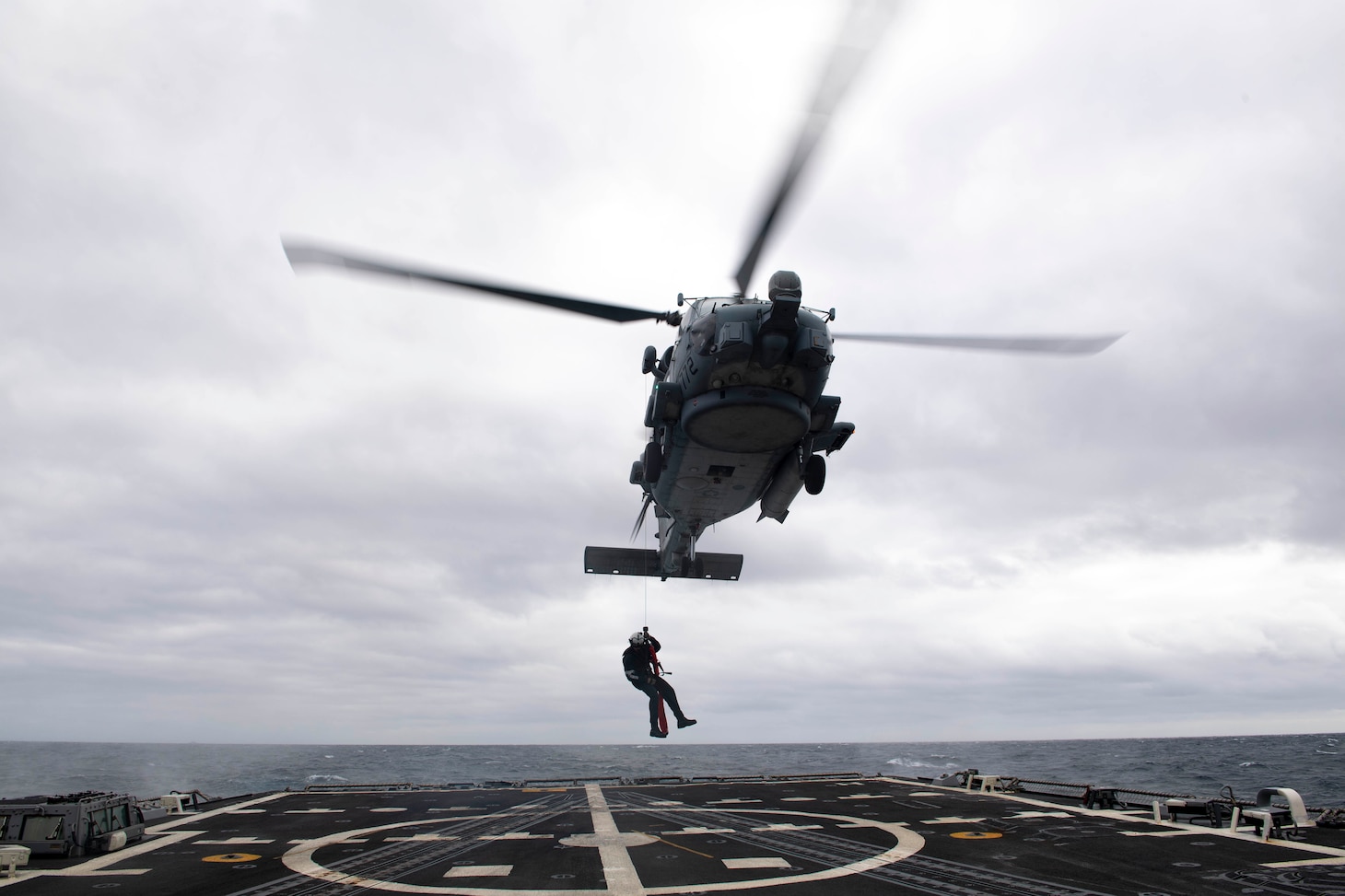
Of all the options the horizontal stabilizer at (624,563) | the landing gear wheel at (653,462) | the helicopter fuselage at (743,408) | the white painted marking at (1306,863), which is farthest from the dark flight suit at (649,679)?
the white painted marking at (1306,863)

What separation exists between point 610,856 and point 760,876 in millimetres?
4501

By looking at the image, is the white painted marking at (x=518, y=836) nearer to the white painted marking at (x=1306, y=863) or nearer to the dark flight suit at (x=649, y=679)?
the dark flight suit at (x=649, y=679)

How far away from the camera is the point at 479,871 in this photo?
18156 mm

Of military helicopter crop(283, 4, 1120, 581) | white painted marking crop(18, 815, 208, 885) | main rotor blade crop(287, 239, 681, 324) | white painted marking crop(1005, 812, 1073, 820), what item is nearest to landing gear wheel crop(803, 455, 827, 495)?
military helicopter crop(283, 4, 1120, 581)

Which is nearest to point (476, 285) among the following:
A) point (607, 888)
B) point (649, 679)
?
point (607, 888)

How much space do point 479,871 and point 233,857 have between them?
7772mm

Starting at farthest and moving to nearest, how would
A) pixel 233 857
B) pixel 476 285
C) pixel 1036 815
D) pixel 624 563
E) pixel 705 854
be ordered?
pixel 624 563 < pixel 1036 815 < pixel 233 857 < pixel 705 854 < pixel 476 285

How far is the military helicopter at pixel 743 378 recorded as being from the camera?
612 inches

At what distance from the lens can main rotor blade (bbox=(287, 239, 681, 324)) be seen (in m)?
12.9

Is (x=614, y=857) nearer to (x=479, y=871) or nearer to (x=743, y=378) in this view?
(x=479, y=871)

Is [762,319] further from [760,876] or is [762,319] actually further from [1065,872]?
[1065,872]

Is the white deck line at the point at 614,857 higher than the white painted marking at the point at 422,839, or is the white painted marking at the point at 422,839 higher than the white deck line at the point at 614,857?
the white deck line at the point at 614,857

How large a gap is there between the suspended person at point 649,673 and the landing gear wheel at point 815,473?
35.6 ft

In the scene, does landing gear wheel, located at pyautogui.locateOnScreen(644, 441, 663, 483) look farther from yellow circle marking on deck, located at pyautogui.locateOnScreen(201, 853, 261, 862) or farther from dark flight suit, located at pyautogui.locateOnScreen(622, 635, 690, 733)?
yellow circle marking on deck, located at pyautogui.locateOnScreen(201, 853, 261, 862)
